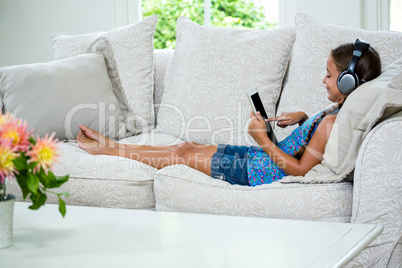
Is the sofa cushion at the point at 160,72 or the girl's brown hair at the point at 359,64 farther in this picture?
the sofa cushion at the point at 160,72

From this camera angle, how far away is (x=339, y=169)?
1583 millimetres

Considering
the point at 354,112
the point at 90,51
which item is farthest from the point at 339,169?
the point at 90,51

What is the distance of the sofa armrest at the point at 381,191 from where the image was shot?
4.75 feet

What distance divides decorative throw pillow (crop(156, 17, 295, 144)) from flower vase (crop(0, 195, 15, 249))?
125 centimetres

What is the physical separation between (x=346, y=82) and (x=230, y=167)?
1.70ft

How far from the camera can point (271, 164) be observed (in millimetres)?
1807

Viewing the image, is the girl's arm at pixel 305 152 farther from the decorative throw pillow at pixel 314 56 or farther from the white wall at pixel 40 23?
the white wall at pixel 40 23

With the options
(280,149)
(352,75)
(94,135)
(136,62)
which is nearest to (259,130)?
(280,149)

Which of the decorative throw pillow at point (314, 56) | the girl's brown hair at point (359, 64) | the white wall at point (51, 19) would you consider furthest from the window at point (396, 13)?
the girl's brown hair at point (359, 64)

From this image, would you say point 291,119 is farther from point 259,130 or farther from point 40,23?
point 40,23

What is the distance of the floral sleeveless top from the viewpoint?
5.88 ft

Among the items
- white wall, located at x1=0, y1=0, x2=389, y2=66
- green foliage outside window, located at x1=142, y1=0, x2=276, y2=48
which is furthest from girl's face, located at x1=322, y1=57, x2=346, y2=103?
green foliage outside window, located at x1=142, y1=0, x2=276, y2=48

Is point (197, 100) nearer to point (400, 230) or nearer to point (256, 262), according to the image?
point (400, 230)

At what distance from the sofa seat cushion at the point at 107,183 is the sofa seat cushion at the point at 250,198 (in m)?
0.06
